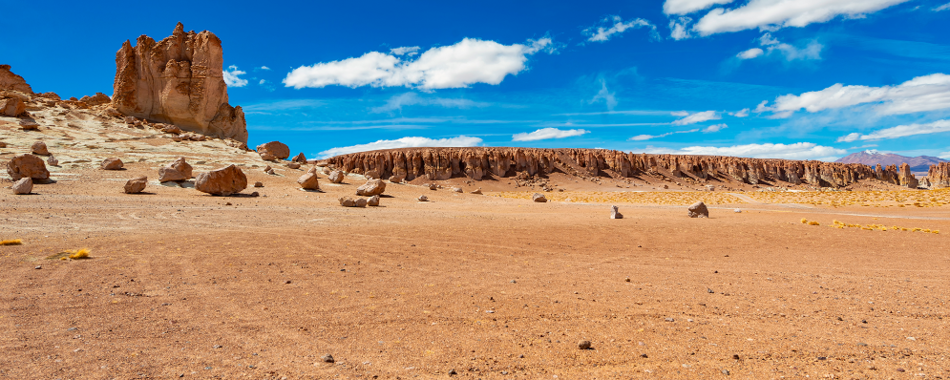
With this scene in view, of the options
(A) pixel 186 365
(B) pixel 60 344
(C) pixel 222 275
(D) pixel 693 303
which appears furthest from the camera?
(C) pixel 222 275

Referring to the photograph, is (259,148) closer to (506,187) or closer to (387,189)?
(387,189)

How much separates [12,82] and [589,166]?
103m

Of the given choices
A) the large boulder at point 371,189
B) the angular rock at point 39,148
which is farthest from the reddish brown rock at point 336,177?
the angular rock at point 39,148

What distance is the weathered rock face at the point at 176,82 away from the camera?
3516 cm

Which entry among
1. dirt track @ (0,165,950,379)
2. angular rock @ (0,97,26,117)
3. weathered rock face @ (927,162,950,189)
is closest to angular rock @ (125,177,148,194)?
dirt track @ (0,165,950,379)

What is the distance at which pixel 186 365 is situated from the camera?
3.51 m

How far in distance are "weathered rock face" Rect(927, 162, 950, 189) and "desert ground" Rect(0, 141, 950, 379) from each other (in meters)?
163

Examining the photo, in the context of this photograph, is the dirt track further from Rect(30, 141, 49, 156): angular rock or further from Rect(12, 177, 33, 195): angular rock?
Rect(30, 141, 49, 156): angular rock

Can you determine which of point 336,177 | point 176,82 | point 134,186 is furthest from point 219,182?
point 176,82

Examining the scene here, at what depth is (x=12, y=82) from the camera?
3675 cm

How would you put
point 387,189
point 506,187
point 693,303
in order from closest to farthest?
point 693,303, point 387,189, point 506,187

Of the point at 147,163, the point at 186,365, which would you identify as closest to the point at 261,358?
the point at 186,365

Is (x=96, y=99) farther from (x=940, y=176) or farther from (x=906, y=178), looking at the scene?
(x=906, y=178)

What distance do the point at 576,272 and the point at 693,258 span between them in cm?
335
